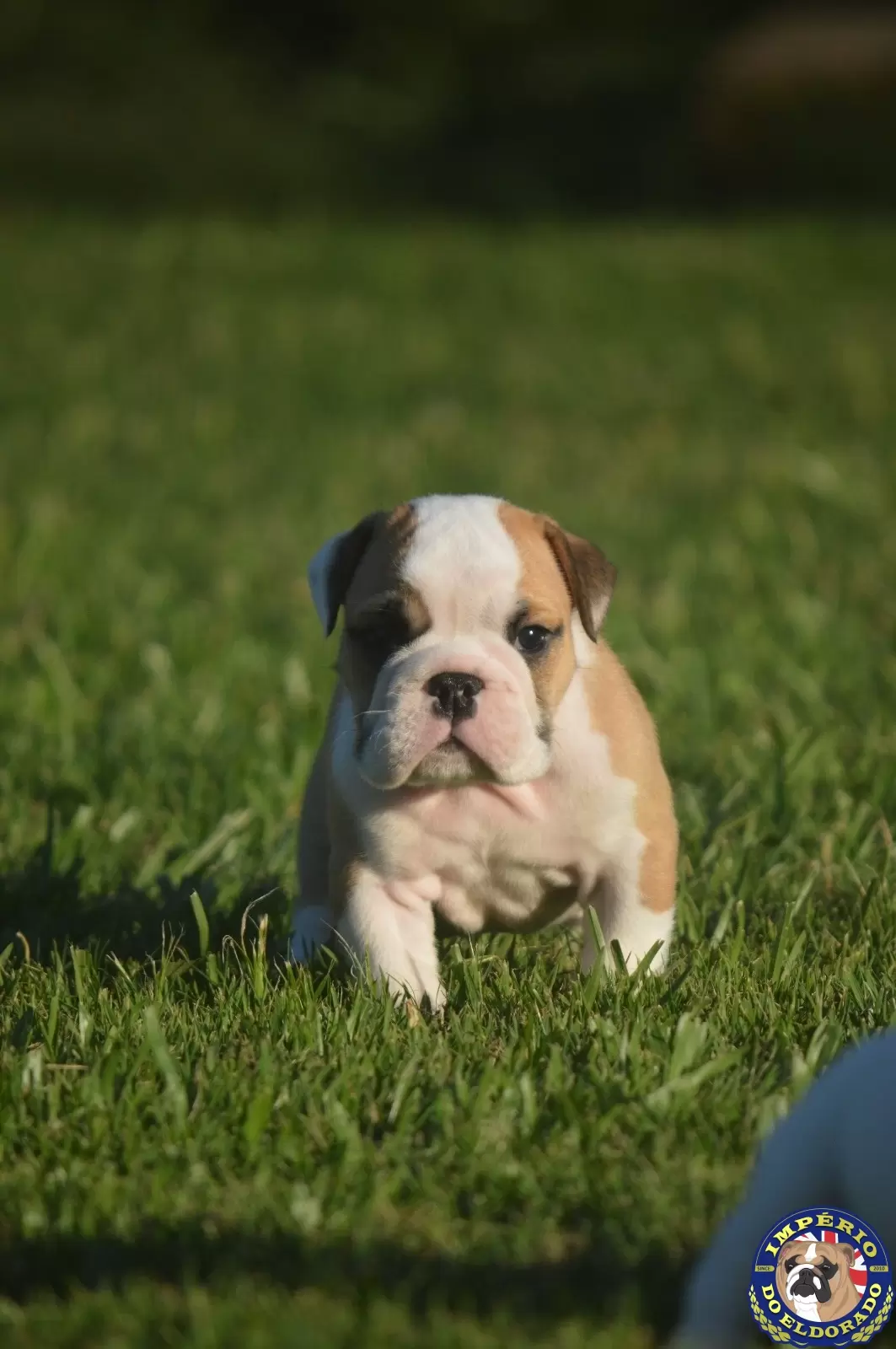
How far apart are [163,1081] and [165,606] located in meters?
4.75

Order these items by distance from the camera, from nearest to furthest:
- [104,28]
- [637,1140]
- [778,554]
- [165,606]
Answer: [637,1140]
[165,606]
[778,554]
[104,28]

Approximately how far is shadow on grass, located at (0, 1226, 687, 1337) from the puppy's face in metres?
0.17

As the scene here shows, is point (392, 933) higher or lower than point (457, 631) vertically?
lower

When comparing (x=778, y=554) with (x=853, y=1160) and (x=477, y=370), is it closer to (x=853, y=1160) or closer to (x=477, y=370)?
(x=477, y=370)

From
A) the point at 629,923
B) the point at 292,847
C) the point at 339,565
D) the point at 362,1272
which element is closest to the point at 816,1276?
the point at 362,1272

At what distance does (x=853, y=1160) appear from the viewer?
8.48 feet

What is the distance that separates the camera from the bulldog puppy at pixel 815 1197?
8.41ft

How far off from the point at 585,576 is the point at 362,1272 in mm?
1826

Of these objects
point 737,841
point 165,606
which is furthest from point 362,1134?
point 165,606

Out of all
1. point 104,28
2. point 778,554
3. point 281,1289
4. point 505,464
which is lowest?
point 281,1289

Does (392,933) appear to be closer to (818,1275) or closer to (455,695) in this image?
(455,695)

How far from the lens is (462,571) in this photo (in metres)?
3.91

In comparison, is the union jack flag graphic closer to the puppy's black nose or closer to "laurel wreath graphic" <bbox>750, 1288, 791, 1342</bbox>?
"laurel wreath graphic" <bbox>750, 1288, 791, 1342</bbox>

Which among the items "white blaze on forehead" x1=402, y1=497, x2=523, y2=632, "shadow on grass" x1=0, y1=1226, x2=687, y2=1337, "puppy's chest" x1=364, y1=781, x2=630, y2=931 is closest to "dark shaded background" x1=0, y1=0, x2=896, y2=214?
"white blaze on forehead" x1=402, y1=497, x2=523, y2=632
